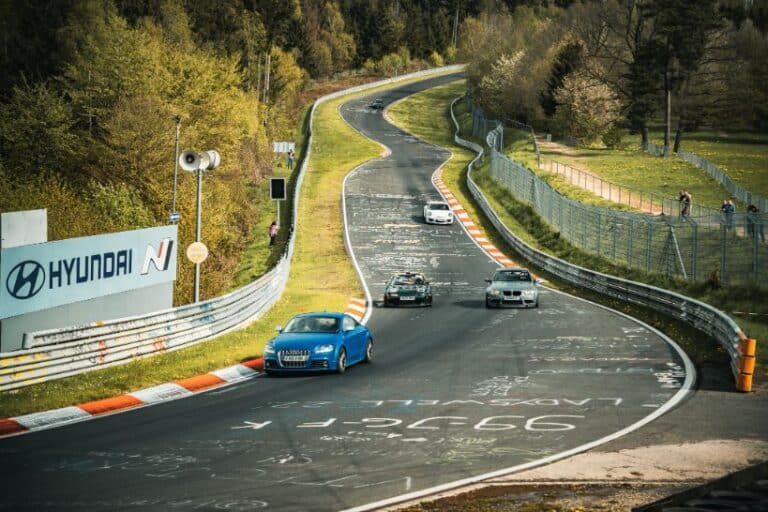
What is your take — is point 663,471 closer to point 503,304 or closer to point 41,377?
point 41,377

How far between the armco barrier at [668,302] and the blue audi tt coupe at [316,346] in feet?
27.9

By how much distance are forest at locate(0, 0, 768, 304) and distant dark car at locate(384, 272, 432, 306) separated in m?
13.5

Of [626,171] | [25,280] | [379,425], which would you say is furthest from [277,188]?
[626,171]

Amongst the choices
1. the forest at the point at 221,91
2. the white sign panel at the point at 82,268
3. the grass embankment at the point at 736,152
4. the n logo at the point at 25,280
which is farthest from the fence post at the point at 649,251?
the grass embankment at the point at 736,152

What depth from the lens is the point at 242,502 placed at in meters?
13.1

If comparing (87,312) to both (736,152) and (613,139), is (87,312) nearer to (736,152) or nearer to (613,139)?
(613,139)

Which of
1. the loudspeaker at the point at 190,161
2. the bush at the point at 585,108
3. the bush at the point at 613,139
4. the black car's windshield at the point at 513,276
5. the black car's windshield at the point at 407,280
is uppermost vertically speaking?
the bush at the point at 585,108

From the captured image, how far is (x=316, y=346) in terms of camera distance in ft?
81.5

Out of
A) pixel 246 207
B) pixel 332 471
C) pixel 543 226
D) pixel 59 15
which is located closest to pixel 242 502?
pixel 332 471

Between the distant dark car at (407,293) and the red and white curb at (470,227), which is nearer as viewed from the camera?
the distant dark car at (407,293)

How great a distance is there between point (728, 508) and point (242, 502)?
25.2 ft

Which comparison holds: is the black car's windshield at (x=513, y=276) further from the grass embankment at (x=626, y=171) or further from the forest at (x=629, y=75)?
the forest at (x=629, y=75)

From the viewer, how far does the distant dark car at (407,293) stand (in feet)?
129

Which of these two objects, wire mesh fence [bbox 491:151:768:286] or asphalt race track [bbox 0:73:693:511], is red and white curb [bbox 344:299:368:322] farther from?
wire mesh fence [bbox 491:151:768:286]
